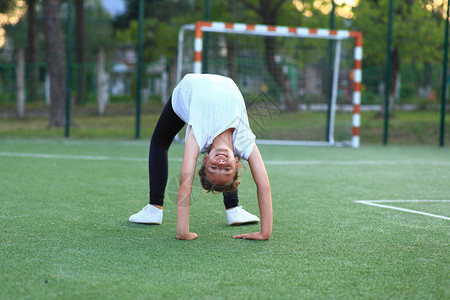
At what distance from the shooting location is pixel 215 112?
348 centimetres

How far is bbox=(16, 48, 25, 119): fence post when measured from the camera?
15.7 meters

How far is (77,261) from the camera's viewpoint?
301 centimetres

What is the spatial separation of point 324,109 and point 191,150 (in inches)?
380

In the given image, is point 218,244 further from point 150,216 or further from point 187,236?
point 150,216

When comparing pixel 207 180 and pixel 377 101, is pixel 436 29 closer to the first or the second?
pixel 377 101

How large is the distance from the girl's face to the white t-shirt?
5.3 inches

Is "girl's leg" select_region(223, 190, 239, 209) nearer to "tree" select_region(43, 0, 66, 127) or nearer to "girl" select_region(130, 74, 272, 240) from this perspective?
"girl" select_region(130, 74, 272, 240)

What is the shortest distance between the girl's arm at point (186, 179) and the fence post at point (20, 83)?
517 inches

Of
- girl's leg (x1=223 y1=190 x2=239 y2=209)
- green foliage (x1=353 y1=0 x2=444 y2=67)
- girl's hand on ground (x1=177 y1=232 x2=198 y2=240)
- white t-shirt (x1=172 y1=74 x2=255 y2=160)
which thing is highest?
green foliage (x1=353 y1=0 x2=444 y2=67)

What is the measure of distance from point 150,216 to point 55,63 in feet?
37.6


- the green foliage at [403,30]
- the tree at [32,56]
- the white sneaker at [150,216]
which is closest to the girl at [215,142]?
the white sneaker at [150,216]

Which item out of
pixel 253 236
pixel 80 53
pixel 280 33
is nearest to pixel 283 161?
pixel 280 33

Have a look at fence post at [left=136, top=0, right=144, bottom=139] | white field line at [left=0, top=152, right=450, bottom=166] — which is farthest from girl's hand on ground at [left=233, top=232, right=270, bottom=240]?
fence post at [left=136, top=0, right=144, bottom=139]

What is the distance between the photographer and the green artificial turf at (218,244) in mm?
2629
